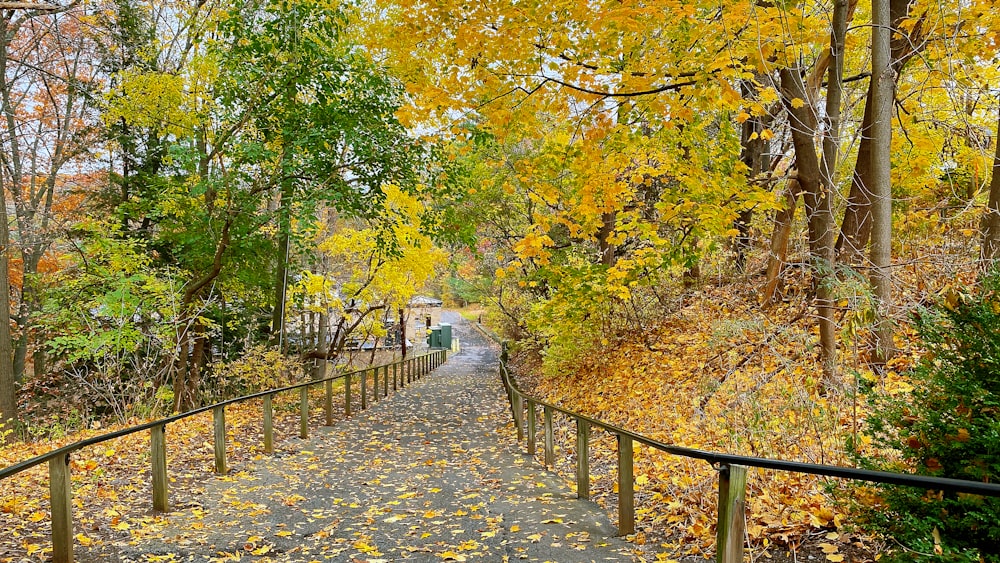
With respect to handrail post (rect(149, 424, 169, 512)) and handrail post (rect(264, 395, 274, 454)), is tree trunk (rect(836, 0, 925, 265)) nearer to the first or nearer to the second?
handrail post (rect(149, 424, 169, 512))

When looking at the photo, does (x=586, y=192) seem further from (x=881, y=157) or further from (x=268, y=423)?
(x=268, y=423)

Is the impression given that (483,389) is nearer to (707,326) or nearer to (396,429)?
(396,429)

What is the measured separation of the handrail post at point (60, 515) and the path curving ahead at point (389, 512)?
1.23ft

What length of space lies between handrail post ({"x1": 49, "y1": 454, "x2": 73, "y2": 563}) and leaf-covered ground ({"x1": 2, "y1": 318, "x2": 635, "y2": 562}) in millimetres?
262

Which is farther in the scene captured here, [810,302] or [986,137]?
[810,302]

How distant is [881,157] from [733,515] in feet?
12.8

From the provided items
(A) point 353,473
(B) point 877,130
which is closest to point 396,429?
(A) point 353,473

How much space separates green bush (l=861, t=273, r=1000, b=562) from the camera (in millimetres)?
2266

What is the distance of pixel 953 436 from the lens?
247 cm

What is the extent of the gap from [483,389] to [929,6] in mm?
16139

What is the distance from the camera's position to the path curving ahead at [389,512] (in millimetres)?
4102

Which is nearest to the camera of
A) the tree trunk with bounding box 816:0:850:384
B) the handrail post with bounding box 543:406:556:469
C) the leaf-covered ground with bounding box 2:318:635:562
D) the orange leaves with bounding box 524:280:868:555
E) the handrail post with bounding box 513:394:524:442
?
the orange leaves with bounding box 524:280:868:555

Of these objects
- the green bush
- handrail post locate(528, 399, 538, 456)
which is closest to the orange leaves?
the green bush

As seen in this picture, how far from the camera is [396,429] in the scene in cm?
1063
